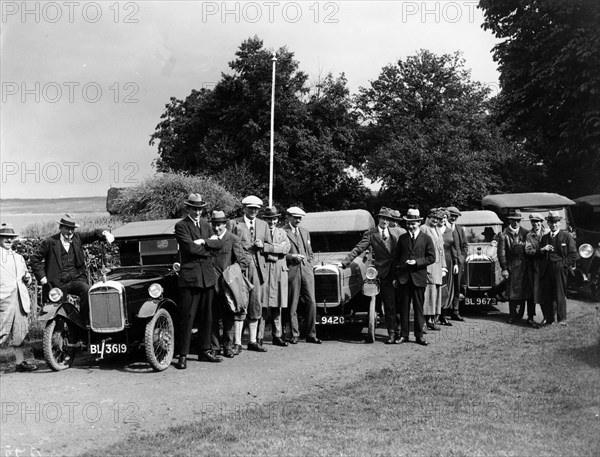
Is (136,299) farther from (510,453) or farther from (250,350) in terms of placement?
(510,453)

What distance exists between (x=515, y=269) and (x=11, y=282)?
29.2 feet

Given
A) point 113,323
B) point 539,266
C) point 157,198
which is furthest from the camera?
point 157,198

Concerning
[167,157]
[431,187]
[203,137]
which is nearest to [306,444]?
[431,187]

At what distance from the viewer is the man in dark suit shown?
10.3 m

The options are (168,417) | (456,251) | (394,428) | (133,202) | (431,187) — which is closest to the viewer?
(394,428)

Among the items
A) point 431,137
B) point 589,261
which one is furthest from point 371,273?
point 431,137

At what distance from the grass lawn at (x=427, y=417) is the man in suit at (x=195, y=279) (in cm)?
220

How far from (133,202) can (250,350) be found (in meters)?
15.4

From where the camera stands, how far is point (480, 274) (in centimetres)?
1378

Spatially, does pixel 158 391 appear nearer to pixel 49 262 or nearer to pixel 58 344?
pixel 58 344

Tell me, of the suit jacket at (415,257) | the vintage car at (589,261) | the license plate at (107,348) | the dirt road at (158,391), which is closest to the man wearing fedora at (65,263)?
the license plate at (107,348)

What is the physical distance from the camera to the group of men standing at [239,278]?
29.2 ft

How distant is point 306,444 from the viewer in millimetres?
5344

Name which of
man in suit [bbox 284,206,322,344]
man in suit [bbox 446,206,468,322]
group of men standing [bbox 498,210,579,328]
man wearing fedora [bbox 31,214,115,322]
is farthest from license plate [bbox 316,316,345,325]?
group of men standing [bbox 498,210,579,328]
